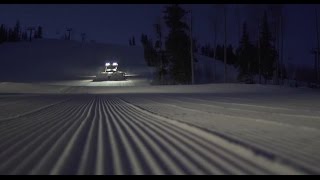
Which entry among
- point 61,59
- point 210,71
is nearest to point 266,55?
point 210,71

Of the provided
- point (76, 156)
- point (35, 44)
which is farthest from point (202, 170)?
point (35, 44)

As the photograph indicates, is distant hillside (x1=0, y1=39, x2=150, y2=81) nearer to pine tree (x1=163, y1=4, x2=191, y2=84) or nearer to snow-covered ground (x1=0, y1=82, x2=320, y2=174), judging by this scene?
pine tree (x1=163, y1=4, x2=191, y2=84)

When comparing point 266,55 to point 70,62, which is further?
point 70,62

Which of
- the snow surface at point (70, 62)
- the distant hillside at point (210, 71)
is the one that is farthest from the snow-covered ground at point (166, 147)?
the distant hillside at point (210, 71)

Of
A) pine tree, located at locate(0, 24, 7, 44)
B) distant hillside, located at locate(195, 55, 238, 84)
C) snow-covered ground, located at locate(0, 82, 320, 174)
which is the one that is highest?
pine tree, located at locate(0, 24, 7, 44)

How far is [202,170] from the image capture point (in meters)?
6.58

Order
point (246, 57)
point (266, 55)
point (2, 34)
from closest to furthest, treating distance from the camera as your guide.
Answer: point (266, 55), point (246, 57), point (2, 34)

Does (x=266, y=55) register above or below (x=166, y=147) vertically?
above

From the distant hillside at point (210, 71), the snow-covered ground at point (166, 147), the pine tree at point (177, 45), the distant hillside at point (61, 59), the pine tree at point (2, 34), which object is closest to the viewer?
the snow-covered ground at point (166, 147)

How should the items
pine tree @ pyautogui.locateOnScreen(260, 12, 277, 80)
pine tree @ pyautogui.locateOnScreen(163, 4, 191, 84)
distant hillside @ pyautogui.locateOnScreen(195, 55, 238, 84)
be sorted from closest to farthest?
pine tree @ pyautogui.locateOnScreen(163, 4, 191, 84)
pine tree @ pyautogui.locateOnScreen(260, 12, 277, 80)
distant hillside @ pyautogui.locateOnScreen(195, 55, 238, 84)

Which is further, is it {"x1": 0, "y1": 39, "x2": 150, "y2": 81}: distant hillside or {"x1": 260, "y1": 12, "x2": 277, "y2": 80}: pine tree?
{"x1": 0, "y1": 39, "x2": 150, "y2": 81}: distant hillside

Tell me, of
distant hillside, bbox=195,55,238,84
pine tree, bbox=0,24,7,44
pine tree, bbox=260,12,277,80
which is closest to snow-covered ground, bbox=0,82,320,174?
pine tree, bbox=260,12,277,80

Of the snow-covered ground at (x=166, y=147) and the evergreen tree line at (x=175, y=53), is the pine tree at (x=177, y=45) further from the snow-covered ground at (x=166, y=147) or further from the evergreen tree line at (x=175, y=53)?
the snow-covered ground at (x=166, y=147)

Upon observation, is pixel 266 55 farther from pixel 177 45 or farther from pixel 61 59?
pixel 61 59
